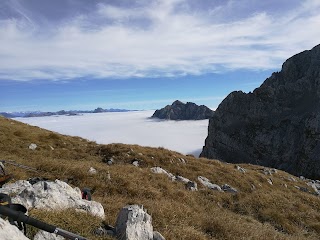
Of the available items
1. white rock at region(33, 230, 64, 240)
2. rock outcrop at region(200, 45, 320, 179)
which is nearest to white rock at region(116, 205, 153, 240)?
white rock at region(33, 230, 64, 240)

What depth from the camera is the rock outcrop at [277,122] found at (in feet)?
409

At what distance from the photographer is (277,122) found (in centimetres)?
14375

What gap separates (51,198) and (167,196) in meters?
8.47

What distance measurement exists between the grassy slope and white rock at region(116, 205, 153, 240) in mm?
660

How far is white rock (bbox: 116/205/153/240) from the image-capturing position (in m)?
7.44

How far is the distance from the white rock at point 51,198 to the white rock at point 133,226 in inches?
45.7

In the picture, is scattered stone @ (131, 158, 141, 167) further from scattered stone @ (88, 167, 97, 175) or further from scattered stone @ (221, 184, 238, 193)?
scattered stone @ (88, 167, 97, 175)

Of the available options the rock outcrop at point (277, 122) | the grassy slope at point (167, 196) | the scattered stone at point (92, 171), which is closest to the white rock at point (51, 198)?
the grassy slope at point (167, 196)

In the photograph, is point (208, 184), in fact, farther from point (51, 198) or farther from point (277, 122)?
point (277, 122)

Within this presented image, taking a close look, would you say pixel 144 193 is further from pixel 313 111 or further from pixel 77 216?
pixel 313 111

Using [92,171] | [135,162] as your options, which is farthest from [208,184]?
[92,171]

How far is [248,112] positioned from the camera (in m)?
157

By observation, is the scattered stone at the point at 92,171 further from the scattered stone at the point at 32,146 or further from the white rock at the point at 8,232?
the white rock at the point at 8,232

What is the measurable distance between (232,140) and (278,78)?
4429cm
